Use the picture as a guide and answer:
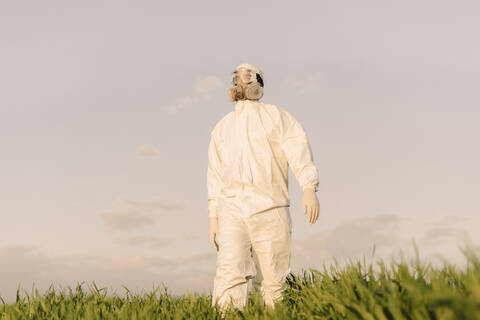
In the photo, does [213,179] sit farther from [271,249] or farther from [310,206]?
[310,206]

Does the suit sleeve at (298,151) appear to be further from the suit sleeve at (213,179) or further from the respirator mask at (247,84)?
the suit sleeve at (213,179)

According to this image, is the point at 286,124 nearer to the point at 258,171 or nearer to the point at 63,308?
the point at 258,171

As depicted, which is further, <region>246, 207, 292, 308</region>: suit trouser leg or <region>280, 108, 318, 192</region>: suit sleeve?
<region>280, 108, 318, 192</region>: suit sleeve

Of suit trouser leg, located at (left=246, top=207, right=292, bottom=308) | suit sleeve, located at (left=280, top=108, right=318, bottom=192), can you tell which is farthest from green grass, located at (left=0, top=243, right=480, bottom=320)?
suit sleeve, located at (left=280, top=108, right=318, bottom=192)

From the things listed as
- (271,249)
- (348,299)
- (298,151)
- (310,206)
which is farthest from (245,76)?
(348,299)

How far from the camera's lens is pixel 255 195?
17.1 ft

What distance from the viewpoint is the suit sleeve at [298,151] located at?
5352mm

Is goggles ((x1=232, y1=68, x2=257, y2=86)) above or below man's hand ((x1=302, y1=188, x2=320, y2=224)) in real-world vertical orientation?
above

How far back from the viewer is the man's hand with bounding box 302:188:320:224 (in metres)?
5.13

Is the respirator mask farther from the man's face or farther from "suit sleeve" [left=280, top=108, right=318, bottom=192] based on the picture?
"suit sleeve" [left=280, top=108, right=318, bottom=192]

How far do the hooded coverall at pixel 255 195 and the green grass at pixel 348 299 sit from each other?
28 cm

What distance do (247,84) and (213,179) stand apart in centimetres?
114

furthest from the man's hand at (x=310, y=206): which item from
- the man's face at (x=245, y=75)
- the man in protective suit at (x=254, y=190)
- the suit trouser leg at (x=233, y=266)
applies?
the man's face at (x=245, y=75)

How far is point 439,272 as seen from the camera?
12.6 feet
